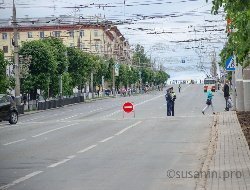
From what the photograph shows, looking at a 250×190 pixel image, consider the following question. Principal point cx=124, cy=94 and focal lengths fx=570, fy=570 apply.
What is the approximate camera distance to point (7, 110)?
32438 mm

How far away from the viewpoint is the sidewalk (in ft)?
31.3

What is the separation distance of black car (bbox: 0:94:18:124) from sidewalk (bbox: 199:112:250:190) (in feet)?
53.0

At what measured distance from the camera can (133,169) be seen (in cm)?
1229

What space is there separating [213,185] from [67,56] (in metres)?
65.1

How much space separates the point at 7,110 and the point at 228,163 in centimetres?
2227

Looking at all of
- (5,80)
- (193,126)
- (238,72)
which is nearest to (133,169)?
(193,126)

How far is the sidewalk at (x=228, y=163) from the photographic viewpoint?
955 cm

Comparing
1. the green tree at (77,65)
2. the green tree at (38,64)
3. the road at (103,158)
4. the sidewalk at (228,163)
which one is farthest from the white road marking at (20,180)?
the green tree at (77,65)

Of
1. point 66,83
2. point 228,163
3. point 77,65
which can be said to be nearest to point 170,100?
point 228,163

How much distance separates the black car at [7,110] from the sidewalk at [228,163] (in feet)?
53.0

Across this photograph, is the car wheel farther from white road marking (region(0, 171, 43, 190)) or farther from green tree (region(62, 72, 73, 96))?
green tree (region(62, 72, 73, 96))

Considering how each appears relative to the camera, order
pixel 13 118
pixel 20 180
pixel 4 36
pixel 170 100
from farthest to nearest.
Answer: pixel 4 36, pixel 170 100, pixel 13 118, pixel 20 180

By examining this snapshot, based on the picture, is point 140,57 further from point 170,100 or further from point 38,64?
point 170,100

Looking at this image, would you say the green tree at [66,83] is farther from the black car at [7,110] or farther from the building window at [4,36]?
the building window at [4,36]
